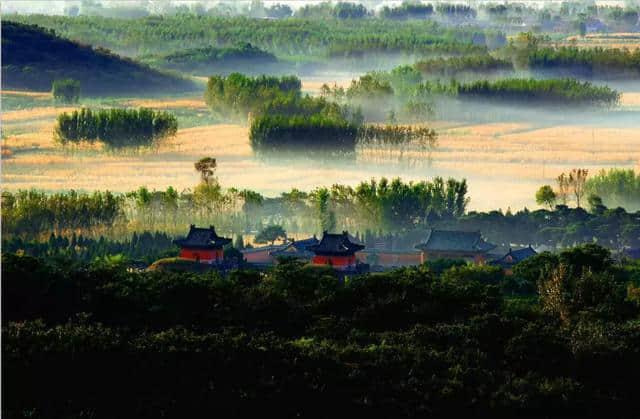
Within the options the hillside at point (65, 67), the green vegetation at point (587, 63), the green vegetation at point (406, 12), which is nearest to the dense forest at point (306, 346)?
the hillside at point (65, 67)

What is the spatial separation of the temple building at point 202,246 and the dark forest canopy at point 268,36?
238 feet

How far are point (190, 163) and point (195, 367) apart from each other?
188 ft

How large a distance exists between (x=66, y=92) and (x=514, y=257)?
164ft

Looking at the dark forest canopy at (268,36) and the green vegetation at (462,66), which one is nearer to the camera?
the green vegetation at (462,66)

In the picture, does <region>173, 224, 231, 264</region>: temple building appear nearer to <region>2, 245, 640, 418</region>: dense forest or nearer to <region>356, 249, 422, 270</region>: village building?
<region>356, 249, 422, 270</region>: village building

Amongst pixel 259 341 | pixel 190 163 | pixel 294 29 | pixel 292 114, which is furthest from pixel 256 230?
pixel 294 29

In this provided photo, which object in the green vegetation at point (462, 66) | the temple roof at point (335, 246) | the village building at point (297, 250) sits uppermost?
the green vegetation at point (462, 66)

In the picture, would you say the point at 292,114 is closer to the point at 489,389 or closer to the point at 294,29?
the point at 294,29

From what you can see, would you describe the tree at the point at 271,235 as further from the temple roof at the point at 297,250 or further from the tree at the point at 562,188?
the tree at the point at 562,188

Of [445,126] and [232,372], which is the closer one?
[232,372]

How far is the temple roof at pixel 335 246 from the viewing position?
5675cm

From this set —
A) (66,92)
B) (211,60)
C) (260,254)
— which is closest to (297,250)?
(260,254)

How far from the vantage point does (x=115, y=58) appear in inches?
4545

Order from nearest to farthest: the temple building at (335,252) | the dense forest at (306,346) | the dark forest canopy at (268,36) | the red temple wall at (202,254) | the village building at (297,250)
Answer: the dense forest at (306,346) → the red temple wall at (202,254) → the temple building at (335,252) → the village building at (297,250) → the dark forest canopy at (268,36)
